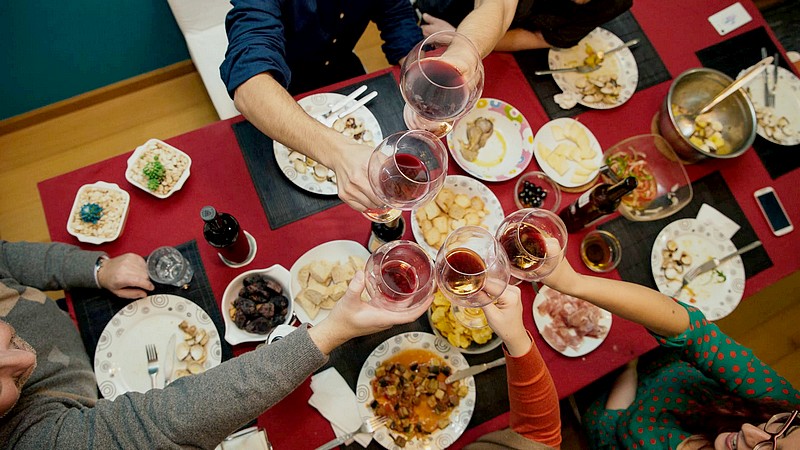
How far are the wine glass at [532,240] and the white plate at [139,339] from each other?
985 millimetres

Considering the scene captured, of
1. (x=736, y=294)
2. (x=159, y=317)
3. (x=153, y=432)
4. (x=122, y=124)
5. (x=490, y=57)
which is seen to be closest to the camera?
(x=153, y=432)

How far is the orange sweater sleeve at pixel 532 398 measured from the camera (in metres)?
1.40

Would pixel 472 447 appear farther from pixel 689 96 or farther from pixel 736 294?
pixel 689 96

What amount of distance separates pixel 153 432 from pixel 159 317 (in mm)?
416

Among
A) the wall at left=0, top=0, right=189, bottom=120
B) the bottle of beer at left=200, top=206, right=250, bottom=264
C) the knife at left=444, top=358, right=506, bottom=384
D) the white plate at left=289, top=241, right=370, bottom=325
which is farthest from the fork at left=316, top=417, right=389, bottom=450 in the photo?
the wall at left=0, top=0, right=189, bottom=120

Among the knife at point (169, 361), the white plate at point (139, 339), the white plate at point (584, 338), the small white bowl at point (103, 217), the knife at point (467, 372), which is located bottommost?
the white plate at point (584, 338)

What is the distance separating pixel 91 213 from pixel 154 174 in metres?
0.24

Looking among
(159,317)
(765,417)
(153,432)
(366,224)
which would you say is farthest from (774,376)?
(159,317)

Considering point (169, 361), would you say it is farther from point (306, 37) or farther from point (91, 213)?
point (306, 37)

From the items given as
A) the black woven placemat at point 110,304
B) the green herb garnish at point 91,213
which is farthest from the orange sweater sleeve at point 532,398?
the green herb garnish at point 91,213

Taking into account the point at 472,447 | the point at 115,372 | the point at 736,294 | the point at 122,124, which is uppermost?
the point at 122,124

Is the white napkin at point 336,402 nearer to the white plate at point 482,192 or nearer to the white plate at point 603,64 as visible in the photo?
the white plate at point 482,192

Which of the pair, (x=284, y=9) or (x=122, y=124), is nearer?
(x=284, y=9)

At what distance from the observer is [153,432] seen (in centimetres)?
126
